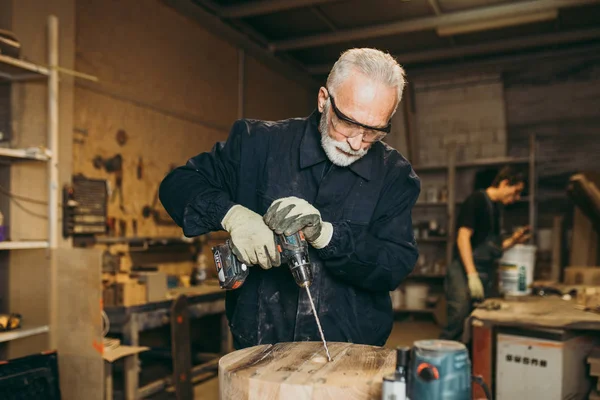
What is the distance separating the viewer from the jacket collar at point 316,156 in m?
1.68

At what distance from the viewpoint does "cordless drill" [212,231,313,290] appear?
144 centimetres

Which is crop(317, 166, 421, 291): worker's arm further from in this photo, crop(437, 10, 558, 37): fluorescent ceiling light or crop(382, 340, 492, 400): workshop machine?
crop(437, 10, 558, 37): fluorescent ceiling light

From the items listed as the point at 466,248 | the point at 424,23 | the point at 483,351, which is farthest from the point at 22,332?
the point at 424,23

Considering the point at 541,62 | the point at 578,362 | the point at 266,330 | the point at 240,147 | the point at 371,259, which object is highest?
the point at 541,62

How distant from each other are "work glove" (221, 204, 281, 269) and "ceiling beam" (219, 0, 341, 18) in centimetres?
367

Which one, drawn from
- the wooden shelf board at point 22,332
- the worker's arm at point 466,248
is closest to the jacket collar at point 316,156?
the wooden shelf board at point 22,332

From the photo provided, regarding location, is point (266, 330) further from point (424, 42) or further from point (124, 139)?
point (424, 42)

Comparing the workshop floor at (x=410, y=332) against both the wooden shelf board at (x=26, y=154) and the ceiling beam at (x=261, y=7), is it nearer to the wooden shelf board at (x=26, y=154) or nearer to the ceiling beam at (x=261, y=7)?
the wooden shelf board at (x=26, y=154)

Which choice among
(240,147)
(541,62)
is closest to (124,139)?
(240,147)

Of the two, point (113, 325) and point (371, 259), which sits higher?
point (371, 259)

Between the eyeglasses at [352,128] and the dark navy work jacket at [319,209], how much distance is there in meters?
0.11

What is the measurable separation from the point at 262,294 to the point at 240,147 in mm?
481

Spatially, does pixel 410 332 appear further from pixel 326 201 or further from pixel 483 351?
pixel 326 201

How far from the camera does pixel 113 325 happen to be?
10.6 feet
